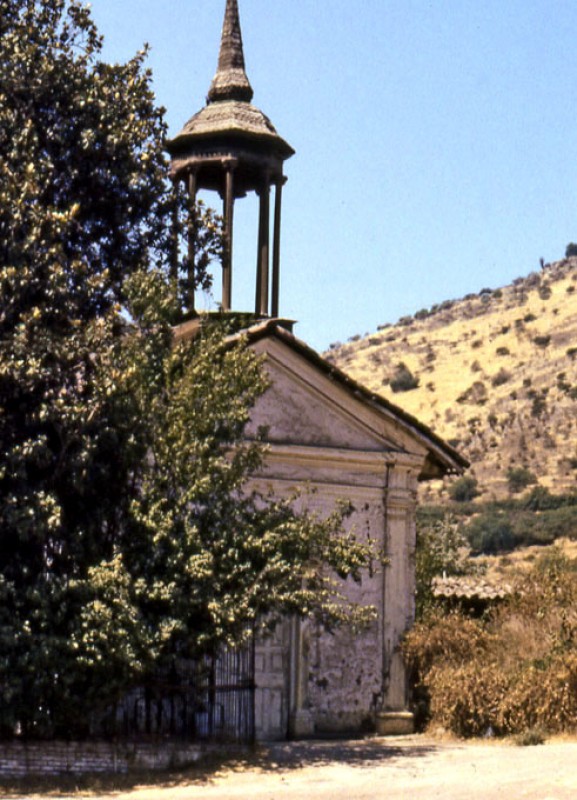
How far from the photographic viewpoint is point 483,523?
52.8m

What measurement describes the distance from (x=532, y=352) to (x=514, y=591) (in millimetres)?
53077

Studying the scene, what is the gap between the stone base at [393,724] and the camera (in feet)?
66.5

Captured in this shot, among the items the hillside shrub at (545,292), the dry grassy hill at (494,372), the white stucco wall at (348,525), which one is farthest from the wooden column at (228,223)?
the hillside shrub at (545,292)

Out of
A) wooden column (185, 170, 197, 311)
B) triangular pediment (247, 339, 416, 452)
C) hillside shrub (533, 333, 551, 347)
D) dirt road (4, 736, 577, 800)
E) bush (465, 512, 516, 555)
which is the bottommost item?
dirt road (4, 736, 577, 800)

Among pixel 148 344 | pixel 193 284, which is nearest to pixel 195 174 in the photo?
pixel 193 284

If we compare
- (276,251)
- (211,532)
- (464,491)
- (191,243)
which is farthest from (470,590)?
(464,491)

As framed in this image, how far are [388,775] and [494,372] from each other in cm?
5823

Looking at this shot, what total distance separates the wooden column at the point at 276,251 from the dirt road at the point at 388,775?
311 inches

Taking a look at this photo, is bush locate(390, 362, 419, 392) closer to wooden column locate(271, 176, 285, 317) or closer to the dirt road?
wooden column locate(271, 176, 285, 317)

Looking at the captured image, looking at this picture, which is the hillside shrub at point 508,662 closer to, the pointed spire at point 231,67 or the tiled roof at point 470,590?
the tiled roof at point 470,590

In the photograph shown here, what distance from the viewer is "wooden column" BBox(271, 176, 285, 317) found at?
23.0 meters

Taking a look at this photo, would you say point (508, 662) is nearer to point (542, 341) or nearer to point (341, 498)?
point (341, 498)

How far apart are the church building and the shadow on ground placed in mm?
749

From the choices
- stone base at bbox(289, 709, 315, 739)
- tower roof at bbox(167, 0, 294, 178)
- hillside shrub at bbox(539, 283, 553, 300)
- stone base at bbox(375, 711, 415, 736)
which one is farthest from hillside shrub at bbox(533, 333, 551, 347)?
stone base at bbox(289, 709, 315, 739)
